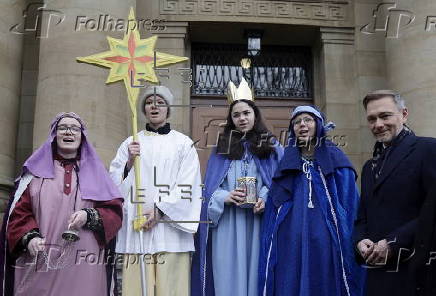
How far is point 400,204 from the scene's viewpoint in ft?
11.8

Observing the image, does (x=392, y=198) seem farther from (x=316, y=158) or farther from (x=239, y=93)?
(x=239, y=93)

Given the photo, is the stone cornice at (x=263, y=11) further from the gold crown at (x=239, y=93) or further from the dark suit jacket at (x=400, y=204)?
the dark suit jacket at (x=400, y=204)

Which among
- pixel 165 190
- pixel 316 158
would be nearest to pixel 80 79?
pixel 165 190

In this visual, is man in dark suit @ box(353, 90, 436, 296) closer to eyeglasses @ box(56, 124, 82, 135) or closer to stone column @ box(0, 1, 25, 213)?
eyeglasses @ box(56, 124, 82, 135)

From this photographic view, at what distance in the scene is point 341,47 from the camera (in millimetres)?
8477

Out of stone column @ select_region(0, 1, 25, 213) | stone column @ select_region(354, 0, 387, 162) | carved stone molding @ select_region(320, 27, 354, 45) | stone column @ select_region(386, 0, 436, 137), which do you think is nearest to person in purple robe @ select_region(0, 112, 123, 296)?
stone column @ select_region(0, 1, 25, 213)

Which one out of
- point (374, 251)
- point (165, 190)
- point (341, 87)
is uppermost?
point (341, 87)

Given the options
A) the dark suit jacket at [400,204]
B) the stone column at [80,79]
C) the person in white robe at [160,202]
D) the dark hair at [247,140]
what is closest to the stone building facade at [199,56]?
the stone column at [80,79]

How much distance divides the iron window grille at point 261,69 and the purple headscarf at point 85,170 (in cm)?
443

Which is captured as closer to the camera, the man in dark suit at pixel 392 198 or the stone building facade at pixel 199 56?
the man in dark suit at pixel 392 198

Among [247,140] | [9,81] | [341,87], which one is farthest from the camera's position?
[341,87]

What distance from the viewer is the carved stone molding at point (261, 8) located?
8.35 metres

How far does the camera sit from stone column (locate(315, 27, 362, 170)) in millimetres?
8133

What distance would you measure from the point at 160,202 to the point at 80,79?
2906 mm
